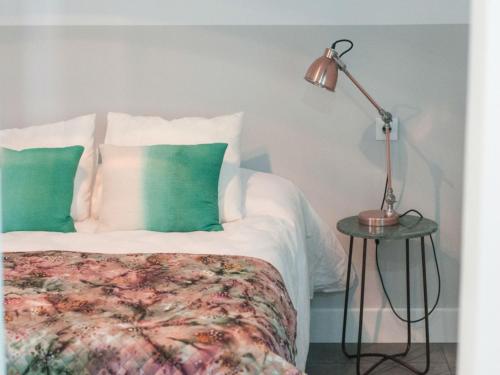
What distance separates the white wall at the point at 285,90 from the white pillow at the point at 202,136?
262 mm

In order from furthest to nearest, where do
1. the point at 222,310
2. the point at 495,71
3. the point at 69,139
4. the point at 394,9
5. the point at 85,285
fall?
1. the point at 394,9
2. the point at 69,139
3. the point at 85,285
4. the point at 222,310
5. the point at 495,71

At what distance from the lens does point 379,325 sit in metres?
3.12

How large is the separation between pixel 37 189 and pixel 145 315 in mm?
978

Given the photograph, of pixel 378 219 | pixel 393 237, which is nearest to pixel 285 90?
pixel 378 219

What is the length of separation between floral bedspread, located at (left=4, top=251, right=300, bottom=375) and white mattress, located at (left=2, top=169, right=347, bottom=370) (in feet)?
0.43

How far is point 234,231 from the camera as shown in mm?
2455

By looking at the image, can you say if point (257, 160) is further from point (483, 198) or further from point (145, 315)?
point (483, 198)

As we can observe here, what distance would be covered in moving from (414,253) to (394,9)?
37.6 inches

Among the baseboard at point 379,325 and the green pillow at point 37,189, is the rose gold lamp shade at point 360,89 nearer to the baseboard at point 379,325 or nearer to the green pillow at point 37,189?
the baseboard at point 379,325

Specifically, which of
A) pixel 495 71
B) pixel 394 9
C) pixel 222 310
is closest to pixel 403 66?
pixel 394 9

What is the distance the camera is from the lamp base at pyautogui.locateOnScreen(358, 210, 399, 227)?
9.18 feet

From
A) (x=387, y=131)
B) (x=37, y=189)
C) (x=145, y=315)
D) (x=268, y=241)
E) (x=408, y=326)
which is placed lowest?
(x=408, y=326)

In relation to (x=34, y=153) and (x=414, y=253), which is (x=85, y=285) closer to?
(x=34, y=153)

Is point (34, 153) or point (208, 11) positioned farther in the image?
point (208, 11)
